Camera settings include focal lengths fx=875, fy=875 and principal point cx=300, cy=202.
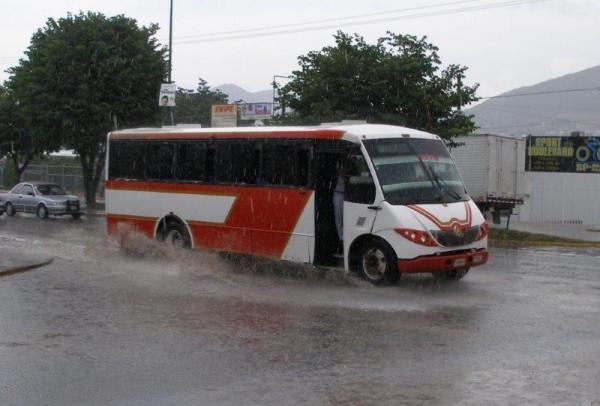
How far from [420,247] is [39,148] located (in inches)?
1322

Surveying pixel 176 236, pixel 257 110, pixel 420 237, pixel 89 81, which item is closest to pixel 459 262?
pixel 420 237

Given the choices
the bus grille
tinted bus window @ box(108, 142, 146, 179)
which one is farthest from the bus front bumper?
tinted bus window @ box(108, 142, 146, 179)

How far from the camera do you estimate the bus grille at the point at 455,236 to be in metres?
13.5

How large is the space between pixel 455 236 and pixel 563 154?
74.2ft

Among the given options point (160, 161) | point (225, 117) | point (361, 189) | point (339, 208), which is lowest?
point (339, 208)

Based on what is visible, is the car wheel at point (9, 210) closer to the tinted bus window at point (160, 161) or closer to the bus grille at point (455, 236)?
the tinted bus window at point (160, 161)

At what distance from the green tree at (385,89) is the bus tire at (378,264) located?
13.2 metres

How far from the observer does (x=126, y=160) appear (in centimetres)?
1942

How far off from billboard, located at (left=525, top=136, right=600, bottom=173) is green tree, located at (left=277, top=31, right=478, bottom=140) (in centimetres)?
769

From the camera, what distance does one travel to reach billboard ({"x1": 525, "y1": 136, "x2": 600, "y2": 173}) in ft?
111

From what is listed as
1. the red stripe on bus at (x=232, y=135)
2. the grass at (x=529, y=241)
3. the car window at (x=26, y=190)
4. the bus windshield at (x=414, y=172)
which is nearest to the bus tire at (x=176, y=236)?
the red stripe on bus at (x=232, y=135)

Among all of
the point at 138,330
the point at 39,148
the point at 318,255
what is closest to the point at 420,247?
the point at 318,255

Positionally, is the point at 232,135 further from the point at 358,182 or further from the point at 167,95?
the point at 167,95

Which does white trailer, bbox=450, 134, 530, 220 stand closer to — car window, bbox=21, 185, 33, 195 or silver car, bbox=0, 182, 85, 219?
silver car, bbox=0, 182, 85, 219
